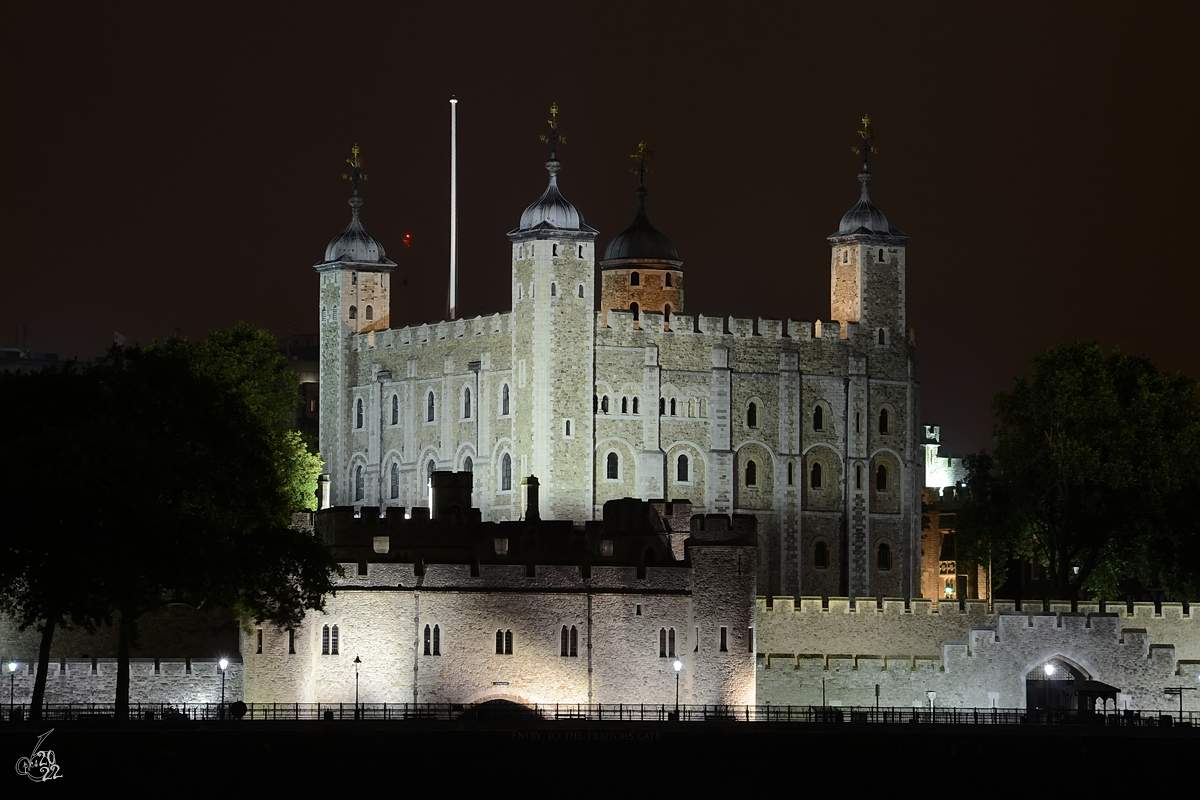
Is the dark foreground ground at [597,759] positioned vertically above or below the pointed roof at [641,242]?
below

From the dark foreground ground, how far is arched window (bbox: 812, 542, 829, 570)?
41552 millimetres

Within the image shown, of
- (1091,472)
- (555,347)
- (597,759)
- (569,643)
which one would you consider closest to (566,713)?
(569,643)

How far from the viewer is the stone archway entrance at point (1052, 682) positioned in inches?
3607

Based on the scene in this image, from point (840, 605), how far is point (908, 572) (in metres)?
28.4

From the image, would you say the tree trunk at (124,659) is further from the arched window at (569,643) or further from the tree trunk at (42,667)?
the arched window at (569,643)

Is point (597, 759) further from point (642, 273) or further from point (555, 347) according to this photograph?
point (642, 273)

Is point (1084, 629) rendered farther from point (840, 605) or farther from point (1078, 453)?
point (1078, 453)

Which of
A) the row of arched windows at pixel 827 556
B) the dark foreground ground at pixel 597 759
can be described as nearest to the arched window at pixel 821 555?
the row of arched windows at pixel 827 556

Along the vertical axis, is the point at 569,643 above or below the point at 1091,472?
below

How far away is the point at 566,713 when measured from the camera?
83.8 metres

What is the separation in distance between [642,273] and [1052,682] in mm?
40293

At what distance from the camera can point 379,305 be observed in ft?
432

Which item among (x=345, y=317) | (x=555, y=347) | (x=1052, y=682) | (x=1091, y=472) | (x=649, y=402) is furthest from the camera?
(x=345, y=317)

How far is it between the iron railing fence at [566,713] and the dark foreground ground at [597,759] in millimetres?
1989
